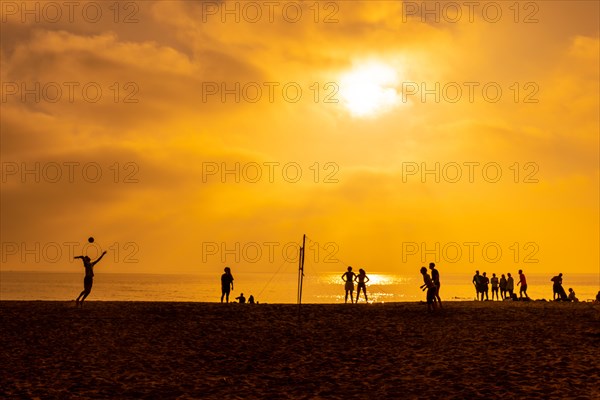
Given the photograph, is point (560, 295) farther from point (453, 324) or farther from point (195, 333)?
point (195, 333)

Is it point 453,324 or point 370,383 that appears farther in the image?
point 453,324

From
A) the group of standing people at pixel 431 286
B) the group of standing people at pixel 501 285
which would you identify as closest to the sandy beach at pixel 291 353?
the group of standing people at pixel 431 286

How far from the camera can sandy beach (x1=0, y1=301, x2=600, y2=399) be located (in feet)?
50.7

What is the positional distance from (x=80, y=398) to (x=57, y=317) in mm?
11526

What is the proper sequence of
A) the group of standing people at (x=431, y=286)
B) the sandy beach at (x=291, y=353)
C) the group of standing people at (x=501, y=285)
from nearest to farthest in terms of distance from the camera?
the sandy beach at (x=291, y=353) → the group of standing people at (x=431, y=286) → the group of standing people at (x=501, y=285)

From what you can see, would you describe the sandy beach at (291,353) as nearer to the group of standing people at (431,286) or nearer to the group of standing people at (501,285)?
the group of standing people at (431,286)

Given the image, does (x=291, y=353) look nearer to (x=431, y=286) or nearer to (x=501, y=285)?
(x=431, y=286)

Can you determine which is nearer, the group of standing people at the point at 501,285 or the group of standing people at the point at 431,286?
the group of standing people at the point at 431,286

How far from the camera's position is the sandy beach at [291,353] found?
50.7ft

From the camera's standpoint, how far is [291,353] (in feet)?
65.5

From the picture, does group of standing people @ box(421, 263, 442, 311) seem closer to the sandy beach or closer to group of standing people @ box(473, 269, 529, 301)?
the sandy beach

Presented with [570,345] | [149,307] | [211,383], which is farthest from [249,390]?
[149,307]

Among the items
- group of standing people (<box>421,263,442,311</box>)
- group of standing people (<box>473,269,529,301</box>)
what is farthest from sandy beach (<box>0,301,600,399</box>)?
group of standing people (<box>473,269,529,301</box>)

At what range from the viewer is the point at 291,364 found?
18516 mm
